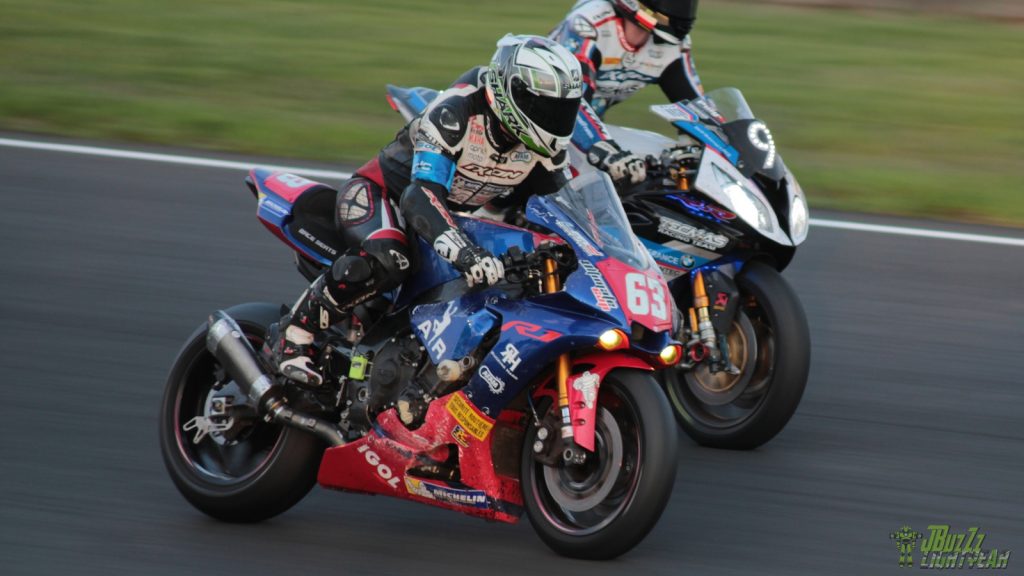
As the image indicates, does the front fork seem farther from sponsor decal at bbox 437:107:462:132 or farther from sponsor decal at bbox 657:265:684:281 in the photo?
sponsor decal at bbox 437:107:462:132

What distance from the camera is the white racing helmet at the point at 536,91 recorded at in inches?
199

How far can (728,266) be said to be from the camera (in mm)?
6320

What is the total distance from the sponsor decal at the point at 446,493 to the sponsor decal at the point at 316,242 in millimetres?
1049

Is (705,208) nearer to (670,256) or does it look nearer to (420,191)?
(670,256)

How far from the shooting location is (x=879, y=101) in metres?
12.8

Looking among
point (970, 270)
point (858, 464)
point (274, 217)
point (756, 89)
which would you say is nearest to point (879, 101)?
point (756, 89)

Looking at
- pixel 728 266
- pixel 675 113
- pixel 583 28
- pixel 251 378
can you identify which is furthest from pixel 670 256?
pixel 251 378

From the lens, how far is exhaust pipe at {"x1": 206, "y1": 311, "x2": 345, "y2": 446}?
5.28 metres

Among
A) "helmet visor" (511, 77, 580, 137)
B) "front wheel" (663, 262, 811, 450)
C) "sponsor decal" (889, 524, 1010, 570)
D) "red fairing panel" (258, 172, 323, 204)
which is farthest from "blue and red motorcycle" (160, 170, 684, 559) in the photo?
"front wheel" (663, 262, 811, 450)

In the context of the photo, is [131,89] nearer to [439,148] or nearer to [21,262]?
[21,262]

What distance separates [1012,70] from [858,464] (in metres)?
8.64

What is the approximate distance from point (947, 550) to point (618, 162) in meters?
2.16

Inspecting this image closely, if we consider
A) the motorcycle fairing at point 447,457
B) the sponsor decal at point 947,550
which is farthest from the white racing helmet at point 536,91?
the sponsor decal at point 947,550

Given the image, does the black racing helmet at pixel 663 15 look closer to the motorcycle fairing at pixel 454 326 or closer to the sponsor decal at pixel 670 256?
the sponsor decal at pixel 670 256
